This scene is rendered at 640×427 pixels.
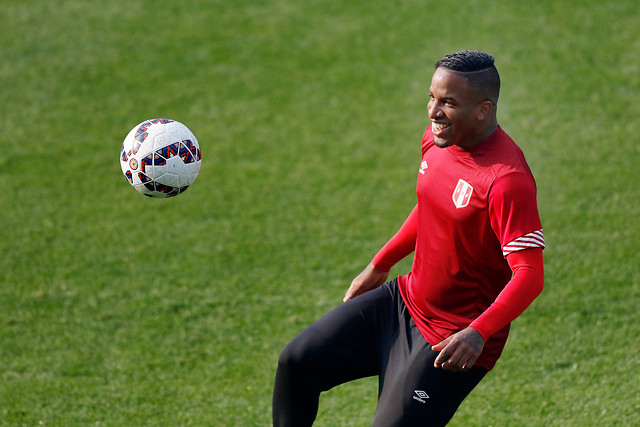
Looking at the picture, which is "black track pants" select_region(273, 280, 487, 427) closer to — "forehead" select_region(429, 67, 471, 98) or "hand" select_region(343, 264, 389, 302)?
"hand" select_region(343, 264, 389, 302)

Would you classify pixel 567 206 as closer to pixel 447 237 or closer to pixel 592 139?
pixel 592 139

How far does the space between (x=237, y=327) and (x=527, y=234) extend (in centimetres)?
398

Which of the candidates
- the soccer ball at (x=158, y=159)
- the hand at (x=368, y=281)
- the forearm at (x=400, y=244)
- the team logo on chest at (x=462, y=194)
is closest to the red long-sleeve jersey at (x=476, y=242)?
the team logo on chest at (x=462, y=194)

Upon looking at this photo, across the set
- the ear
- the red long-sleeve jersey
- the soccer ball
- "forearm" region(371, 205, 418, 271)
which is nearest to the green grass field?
"forearm" region(371, 205, 418, 271)

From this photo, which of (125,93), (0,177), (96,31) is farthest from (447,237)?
(96,31)

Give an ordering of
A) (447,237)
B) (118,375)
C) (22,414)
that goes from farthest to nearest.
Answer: (118,375)
(22,414)
(447,237)

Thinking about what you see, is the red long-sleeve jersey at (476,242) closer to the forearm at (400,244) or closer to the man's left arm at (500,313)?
the man's left arm at (500,313)

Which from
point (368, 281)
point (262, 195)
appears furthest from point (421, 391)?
point (262, 195)

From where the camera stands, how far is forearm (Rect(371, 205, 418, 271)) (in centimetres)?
488

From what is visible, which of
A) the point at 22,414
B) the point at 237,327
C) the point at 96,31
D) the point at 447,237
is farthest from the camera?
the point at 96,31

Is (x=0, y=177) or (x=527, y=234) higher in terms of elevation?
(x=0, y=177)

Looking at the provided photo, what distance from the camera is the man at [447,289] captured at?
393 centimetres

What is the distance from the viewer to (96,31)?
42.2ft

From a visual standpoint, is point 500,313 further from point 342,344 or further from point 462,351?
point 342,344
